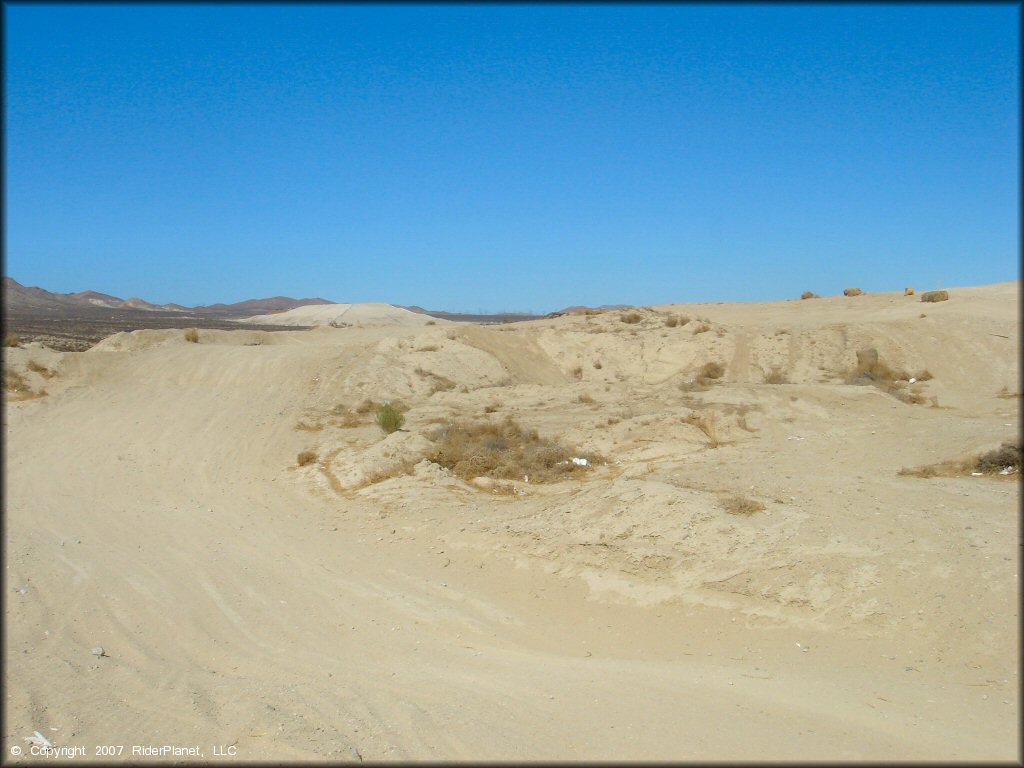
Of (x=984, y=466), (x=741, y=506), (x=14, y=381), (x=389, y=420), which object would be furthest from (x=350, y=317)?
(x=741, y=506)

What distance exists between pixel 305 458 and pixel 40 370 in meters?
7.99

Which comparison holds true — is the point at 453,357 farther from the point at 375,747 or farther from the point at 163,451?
the point at 375,747

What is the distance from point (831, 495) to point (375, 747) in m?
6.56

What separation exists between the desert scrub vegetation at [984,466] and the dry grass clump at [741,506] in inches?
112

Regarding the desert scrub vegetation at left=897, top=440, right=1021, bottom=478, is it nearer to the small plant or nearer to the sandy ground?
the sandy ground

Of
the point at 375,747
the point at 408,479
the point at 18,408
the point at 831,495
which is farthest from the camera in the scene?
the point at 18,408

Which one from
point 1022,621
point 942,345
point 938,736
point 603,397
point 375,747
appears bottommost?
point 375,747

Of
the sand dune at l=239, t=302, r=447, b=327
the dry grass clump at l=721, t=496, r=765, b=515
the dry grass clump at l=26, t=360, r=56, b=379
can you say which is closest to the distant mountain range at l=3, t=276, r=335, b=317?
the sand dune at l=239, t=302, r=447, b=327

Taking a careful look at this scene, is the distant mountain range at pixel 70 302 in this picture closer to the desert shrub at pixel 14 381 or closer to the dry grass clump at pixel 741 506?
the desert shrub at pixel 14 381

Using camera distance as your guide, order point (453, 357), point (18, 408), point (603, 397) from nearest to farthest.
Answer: point (18, 408), point (603, 397), point (453, 357)

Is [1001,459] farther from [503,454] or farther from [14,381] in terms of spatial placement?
[14,381]

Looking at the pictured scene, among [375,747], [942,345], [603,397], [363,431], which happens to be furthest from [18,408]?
[942,345]

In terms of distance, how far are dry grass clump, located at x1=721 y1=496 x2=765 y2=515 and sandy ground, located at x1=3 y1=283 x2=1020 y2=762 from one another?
0.34 feet

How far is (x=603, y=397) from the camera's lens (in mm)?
16891
